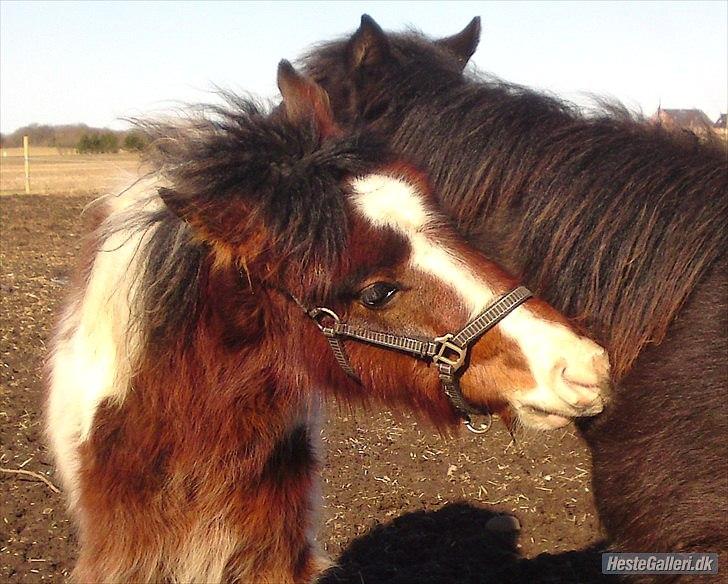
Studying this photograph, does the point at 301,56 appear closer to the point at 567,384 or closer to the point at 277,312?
the point at 277,312

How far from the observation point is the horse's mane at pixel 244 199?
2.23 meters

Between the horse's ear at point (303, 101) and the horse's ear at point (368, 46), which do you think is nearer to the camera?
the horse's ear at point (303, 101)

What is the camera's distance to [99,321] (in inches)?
102

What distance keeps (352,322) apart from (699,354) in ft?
3.29

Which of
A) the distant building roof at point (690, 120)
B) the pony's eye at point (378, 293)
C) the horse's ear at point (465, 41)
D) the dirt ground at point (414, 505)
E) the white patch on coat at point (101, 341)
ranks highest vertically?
the horse's ear at point (465, 41)

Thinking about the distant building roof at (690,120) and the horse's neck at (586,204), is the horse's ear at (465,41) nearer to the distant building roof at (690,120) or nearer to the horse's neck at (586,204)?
the horse's neck at (586,204)

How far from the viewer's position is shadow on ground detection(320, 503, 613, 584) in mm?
4195

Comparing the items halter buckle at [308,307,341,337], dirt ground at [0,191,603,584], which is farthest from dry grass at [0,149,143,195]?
halter buckle at [308,307,341,337]

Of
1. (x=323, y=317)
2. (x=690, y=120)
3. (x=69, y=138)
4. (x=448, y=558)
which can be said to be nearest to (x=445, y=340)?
(x=323, y=317)

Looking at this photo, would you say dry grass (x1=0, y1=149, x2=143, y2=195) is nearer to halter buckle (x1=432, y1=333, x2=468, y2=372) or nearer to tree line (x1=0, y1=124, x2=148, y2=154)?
tree line (x1=0, y1=124, x2=148, y2=154)

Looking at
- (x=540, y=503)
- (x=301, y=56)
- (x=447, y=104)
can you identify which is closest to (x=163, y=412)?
(x=447, y=104)

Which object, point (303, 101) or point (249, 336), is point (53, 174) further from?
point (249, 336)

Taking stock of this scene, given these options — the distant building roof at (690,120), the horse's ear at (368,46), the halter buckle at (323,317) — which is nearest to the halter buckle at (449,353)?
the halter buckle at (323,317)

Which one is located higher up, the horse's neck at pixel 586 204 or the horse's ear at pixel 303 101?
the horse's ear at pixel 303 101
